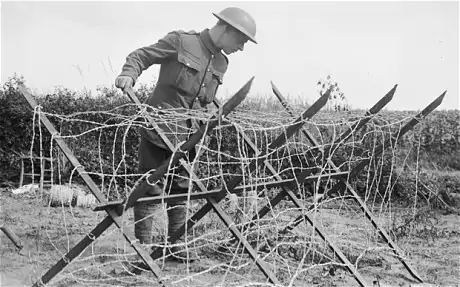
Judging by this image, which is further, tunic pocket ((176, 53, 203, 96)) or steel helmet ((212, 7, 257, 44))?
tunic pocket ((176, 53, 203, 96))

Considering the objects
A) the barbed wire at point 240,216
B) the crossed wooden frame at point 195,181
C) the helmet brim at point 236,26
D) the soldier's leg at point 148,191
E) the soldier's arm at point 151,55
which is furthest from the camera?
the soldier's leg at point 148,191

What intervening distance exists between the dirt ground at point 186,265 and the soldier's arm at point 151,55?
4.04 feet

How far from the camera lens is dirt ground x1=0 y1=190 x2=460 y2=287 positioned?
446 centimetres

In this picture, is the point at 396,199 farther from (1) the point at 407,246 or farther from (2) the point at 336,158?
(1) the point at 407,246

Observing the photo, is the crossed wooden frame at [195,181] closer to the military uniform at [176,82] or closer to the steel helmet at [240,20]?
the military uniform at [176,82]

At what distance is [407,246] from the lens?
6.09m

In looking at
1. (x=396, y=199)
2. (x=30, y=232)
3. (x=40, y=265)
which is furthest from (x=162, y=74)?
(x=396, y=199)

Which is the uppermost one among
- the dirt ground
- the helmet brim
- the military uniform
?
the helmet brim

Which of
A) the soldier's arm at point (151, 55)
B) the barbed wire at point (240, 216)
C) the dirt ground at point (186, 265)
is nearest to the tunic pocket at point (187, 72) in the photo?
the soldier's arm at point (151, 55)

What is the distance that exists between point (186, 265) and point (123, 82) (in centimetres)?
190

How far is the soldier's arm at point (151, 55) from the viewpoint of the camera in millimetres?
4441

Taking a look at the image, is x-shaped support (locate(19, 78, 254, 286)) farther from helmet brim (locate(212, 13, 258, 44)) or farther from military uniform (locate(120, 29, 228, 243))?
helmet brim (locate(212, 13, 258, 44))

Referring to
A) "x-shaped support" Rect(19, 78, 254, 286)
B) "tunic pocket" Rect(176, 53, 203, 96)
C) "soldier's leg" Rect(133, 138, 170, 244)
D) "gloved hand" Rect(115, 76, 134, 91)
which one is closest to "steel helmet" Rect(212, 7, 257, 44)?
"tunic pocket" Rect(176, 53, 203, 96)

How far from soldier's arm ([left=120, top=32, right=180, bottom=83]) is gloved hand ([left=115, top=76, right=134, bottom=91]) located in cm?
11
